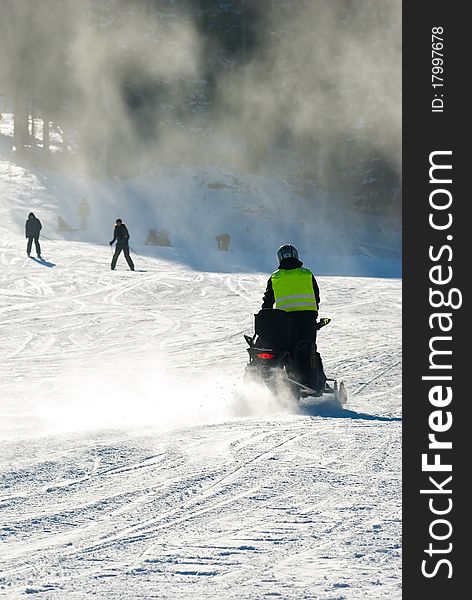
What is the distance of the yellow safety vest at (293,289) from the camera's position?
980cm

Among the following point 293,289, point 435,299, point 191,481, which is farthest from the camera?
point 293,289

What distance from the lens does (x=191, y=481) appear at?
20.3 ft

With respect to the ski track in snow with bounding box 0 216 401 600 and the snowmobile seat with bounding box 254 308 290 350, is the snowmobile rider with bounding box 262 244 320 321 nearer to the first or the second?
the snowmobile seat with bounding box 254 308 290 350

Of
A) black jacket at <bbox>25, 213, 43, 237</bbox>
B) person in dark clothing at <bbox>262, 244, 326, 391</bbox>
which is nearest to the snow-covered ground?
person in dark clothing at <bbox>262, 244, 326, 391</bbox>

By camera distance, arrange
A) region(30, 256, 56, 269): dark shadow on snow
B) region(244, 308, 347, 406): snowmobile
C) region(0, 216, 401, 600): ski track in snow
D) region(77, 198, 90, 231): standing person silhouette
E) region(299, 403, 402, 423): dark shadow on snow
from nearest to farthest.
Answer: region(0, 216, 401, 600): ski track in snow
region(299, 403, 402, 423): dark shadow on snow
region(244, 308, 347, 406): snowmobile
region(30, 256, 56, 269): dark shadow on snow
region(77, 198, 90, 231): standing person silhouette

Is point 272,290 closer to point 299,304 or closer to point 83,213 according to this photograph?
point 299,304

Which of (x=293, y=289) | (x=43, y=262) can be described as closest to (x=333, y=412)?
(x=293, y=289)

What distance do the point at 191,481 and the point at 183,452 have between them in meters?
0.87

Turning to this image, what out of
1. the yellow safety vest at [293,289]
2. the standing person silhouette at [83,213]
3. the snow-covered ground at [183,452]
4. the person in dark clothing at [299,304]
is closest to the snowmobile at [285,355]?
the person in dark clothing at [299,304]

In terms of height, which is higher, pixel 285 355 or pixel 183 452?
pixel 285 355

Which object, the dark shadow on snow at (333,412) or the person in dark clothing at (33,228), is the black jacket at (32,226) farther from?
the dark shadow on snow at (333,412)

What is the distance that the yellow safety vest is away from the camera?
980 cm

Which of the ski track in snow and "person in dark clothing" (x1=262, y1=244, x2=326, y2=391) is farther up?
"person in dark clothing" (x1=262, y1=244, x2=326, y2=391)

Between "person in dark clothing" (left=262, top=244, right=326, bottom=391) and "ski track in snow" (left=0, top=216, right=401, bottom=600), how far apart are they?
57cm
